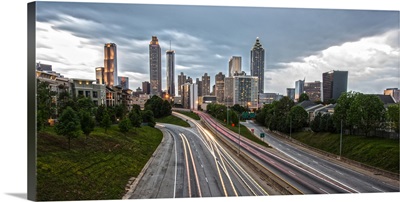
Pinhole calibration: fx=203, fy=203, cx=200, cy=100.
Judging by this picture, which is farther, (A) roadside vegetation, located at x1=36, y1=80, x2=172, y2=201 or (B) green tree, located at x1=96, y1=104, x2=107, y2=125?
(B) green tree, located at x1=96, y1=104, x2=107, y2=125

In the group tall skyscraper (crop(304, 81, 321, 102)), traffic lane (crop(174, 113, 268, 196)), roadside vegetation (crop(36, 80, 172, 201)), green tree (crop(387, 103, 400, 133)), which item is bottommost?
traffic lane (crop(174, 113, 268, 196))

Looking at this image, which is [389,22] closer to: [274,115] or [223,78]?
[223,78]

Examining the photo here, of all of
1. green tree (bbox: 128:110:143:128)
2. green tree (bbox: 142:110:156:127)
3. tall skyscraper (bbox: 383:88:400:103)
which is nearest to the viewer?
tall skyscraper (bbox: 383:88:400:103)

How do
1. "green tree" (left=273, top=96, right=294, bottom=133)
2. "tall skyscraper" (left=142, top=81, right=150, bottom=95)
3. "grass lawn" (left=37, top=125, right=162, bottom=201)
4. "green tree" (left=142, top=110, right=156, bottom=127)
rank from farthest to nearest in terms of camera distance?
"green tree" (left=273, top=96, right=294, bottom=133)
"green tree" (left=142, top=110, right=156, bottom=127)
"tall skyscraper" (left=142, top=81, right=150, bottom=95)
"grass lawn" (left=37, top=125, right=162, bottom=201)

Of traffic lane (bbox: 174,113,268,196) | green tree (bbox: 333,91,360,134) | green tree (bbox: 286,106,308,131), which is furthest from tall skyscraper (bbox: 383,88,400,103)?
green tree (bbox: 286,106,308,131)

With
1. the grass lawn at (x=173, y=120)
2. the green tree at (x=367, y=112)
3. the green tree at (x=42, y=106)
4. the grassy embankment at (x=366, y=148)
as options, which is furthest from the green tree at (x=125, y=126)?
the green tree at (x=367, y=112)

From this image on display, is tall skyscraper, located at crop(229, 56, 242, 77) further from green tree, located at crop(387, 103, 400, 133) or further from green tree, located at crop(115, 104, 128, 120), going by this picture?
green tree, located at crop(115, 104, 128, 120)

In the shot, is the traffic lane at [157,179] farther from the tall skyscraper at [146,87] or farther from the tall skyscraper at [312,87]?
the tall skyscraper at [312,87]

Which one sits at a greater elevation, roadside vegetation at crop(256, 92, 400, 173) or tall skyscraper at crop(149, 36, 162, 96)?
tall skyscraper at crop(149, 36, 162, 96)
